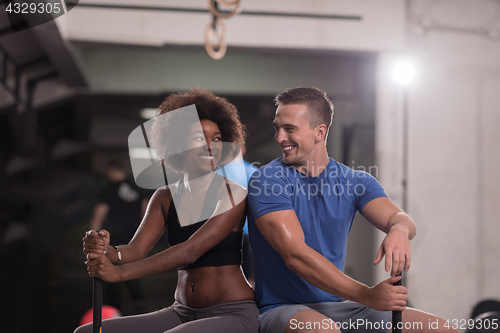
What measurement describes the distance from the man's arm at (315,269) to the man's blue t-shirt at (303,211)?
Answer: 0.17 ft

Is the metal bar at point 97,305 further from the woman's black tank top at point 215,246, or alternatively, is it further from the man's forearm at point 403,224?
the man's forearm at point 403,224

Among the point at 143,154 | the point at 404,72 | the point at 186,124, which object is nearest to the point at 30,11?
the point at 143,154

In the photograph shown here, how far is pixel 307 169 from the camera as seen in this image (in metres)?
1.46

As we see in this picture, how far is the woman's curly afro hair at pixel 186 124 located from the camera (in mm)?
1541

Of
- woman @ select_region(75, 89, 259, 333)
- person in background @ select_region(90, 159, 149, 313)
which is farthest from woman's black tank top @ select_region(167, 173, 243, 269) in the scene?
person in background @ select_region(90, 159, 149, 313)

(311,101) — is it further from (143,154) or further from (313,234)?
(143,154)

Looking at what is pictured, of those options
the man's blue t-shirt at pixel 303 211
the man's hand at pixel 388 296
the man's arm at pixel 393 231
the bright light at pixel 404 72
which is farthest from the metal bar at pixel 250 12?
the man's hand at pixel 388 296

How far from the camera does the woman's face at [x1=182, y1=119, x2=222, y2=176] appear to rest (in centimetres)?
140

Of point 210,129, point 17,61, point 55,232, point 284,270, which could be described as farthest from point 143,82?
point 284,270

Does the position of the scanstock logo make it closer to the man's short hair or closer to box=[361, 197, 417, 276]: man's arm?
the man's short hair

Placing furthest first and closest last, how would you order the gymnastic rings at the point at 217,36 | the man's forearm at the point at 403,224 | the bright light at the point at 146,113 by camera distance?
the bright light at the point at 146,113
the gymnastic rings at the point at 217,36
the man's forearm at the point at 403,224

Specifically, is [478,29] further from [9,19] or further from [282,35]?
[9,19]

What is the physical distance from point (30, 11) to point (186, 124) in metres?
1.73

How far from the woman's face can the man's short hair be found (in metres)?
0.29
